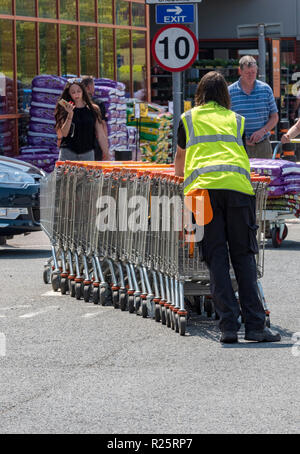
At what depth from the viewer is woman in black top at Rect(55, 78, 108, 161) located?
1370 cm

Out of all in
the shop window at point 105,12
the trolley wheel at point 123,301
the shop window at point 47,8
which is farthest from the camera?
the shop window at point 105,12

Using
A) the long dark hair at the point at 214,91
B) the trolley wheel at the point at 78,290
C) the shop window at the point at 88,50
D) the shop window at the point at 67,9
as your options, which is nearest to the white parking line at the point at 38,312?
the trolley wheel at the point at 78,290

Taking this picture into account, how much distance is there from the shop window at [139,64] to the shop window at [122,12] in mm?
598

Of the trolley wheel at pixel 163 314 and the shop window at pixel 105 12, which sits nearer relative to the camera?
the trolley wheel at pixel 163 314

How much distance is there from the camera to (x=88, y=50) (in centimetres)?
2548

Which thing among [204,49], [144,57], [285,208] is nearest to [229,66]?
[144,57]

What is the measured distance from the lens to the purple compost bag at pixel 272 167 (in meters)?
14.1

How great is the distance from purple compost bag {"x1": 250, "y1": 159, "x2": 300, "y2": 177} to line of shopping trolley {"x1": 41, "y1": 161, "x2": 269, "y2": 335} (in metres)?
3.12

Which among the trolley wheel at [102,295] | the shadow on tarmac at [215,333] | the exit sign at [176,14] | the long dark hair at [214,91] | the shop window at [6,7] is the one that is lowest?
the shadow on tarmac at [215,333]

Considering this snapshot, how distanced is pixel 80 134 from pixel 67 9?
36.9 ft

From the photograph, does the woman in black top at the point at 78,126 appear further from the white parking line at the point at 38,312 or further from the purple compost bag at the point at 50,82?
the purple compost bag at the point at 50,82

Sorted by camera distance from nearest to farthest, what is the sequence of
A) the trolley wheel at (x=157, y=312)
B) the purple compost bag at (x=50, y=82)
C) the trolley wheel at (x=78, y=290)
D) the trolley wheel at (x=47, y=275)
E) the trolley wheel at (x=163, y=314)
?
the trolley wheel at (x=163, y=314) → the trolley wheel at (x=157, y=312) → the trolley wheel at (x=78, y=290) → the trolley wheel at (x=47, y=275) → the purple compost bag at (x=50, y=82)

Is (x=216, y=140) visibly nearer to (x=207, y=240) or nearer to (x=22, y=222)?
(x=207, y=240)

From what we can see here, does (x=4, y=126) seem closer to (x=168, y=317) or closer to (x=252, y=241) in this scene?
(x=168, y=317)
